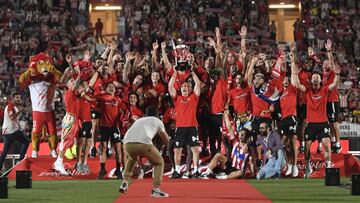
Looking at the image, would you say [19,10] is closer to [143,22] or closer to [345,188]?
[143,22]

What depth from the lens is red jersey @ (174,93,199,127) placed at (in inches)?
840

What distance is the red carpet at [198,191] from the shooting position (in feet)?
51.4

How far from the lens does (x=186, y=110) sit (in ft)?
70.0

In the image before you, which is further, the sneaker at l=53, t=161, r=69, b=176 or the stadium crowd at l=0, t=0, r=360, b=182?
the sneaker at l=53, t=161, r=69, b=176

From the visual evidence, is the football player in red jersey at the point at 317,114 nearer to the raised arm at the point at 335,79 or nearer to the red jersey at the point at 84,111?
the raised arm at the point at 335,79

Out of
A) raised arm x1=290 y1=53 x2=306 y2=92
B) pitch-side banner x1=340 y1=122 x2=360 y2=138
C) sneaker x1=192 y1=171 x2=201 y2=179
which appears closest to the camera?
raised arm x1=290 y1=53 x2=306 y2=92

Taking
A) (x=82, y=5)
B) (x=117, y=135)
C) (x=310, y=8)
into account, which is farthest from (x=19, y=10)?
(x=117, y=135)

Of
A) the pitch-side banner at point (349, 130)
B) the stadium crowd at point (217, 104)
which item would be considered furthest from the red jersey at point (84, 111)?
the pitch-side banner at point (349, 130)

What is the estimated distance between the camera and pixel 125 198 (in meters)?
16.0

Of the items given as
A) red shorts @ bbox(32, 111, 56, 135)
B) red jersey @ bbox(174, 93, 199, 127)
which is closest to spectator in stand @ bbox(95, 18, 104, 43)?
red shorts @ bbox(32, 111, 56, 135)

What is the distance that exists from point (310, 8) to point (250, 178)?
19.4 m

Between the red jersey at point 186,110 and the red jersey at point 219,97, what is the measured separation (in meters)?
0.50

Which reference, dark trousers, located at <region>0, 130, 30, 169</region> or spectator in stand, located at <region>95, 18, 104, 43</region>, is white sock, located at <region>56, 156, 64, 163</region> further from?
spectator in stand, located at <region>95, 18, 104, 43</region>

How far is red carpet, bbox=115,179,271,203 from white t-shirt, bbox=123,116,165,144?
98 cm
